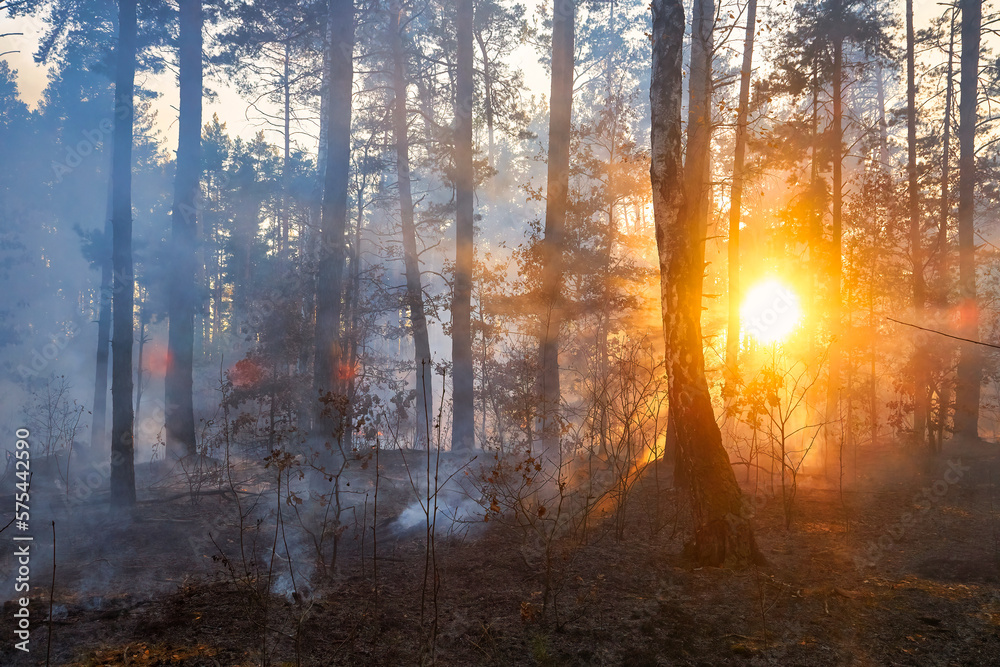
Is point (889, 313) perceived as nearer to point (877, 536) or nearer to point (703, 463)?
point (877, 536)

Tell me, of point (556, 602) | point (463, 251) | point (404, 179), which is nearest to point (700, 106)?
point (463, 251)

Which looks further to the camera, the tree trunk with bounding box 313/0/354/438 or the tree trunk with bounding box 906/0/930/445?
the tree trunk with bounding box 906/0/930/445

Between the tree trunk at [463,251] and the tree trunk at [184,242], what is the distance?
5935 mm

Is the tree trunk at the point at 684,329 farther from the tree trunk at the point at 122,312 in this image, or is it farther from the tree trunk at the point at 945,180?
the tree trunk at the point at 945,180

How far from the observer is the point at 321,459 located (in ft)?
29.5

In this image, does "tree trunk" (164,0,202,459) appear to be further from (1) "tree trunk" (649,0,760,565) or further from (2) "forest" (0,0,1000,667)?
(1) "tree trunk" (649,0,760,565)

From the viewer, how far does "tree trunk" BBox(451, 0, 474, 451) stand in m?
12.9

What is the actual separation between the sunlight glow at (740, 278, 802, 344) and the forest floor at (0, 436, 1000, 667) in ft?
36.2

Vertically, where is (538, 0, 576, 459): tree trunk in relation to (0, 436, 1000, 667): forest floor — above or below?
above

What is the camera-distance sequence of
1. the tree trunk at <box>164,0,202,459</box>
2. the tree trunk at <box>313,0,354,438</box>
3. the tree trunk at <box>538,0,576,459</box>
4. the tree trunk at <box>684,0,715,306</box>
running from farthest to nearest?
the tree trunk at <box>164,0,202,459</box> → the tree trunk at <box>538,0,576,459</box> → the tree trunk at <box>313,0,354,438</box> → the tree trunk at <box>684,0,715,306</box>

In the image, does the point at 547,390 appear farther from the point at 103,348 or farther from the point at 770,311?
the point at 103,348

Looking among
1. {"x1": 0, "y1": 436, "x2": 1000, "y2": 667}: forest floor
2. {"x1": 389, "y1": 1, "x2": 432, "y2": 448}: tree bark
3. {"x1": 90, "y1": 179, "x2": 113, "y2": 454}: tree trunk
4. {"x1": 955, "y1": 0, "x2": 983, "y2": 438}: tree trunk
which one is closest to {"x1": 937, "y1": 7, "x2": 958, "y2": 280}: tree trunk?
{"x1": 955, "y1": 0, "x2": 983, "y2": 438}: tree trunk

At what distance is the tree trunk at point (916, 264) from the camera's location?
1371 cm

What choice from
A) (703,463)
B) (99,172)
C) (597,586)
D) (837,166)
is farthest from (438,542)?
(99,172)
